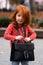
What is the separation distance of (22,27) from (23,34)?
11 cm

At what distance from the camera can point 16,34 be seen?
5.45 metres

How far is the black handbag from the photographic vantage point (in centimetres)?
541

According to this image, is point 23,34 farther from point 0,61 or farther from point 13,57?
point 0,61

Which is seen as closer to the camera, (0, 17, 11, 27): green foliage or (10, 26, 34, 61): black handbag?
(10, 26, 34, 61): black handbag

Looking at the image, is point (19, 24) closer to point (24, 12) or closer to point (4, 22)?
point (24, 12)

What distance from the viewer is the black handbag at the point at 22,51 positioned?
5.41 m

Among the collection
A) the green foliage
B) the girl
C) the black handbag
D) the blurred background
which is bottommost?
the blurred background

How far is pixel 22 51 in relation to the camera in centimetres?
543

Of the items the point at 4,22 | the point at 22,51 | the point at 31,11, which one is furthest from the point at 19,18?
the point at 31,11

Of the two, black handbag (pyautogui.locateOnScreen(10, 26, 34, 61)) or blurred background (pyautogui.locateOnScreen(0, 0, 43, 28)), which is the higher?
black handbag (pyautogui.locateOnScreen(10, 26, 34, 61))

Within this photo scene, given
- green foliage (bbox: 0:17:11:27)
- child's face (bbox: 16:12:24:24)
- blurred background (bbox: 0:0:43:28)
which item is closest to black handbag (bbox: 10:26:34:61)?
child's face (bbox: 16:12:24:24)

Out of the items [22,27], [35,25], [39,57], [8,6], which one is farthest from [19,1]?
[22,27]

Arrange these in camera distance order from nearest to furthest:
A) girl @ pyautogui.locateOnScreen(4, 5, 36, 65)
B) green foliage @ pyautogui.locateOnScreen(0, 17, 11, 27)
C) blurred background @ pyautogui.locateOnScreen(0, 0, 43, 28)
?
girl @ pyautogui.locateOnScreen(4, 5, 36, 65)
green foliage @ pyautogui.locateOnScreen(0, 17, 11, 27)
blurred background @ pyautogui.locateOnScreen(0, 0, 43, 28)

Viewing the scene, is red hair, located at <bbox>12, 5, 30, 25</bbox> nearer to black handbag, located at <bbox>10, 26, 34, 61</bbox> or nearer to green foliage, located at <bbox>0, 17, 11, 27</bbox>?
black handbag, located at <bbox>10, 26, 34, 61</bbox>
